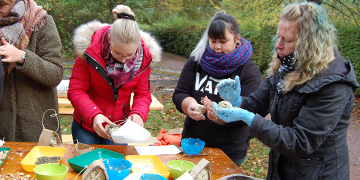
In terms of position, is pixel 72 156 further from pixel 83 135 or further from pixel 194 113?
pixel 194 113

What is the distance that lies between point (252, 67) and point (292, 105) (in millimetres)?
729

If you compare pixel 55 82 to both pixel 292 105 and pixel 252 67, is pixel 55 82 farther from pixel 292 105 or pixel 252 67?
pixel 292 105

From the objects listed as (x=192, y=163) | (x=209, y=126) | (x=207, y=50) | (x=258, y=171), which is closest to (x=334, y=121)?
(x=192, y=163)

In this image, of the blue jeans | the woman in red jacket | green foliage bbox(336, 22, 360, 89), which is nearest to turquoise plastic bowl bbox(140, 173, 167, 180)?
the woman in red jacket

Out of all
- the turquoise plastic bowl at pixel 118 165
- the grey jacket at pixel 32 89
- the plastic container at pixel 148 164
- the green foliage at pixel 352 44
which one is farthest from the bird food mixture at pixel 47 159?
the green foliage at pixel 352 44

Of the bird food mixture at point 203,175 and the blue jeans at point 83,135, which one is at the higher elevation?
the bird food mixture at point 203,175

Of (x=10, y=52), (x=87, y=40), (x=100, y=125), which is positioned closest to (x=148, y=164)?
(x=100, y=125)

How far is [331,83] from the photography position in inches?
63.1

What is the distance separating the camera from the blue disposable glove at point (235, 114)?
5.84 feet

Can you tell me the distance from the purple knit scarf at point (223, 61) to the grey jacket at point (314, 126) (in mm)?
555

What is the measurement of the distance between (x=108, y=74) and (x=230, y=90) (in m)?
0.95

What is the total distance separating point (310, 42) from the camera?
1659 millimetres

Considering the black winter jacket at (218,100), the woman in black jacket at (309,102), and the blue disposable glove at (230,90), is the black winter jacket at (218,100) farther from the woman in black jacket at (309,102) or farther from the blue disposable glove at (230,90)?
the woman in black jacket at (309,102)

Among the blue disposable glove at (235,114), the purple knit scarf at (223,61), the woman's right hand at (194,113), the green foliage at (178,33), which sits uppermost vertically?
the purple knit scarf at (223,61)
